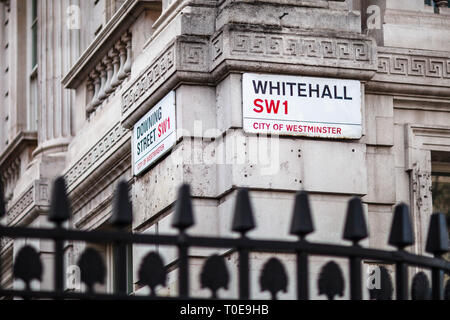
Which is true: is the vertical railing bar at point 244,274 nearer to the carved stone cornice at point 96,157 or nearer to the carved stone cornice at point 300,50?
the carved stone cornice at point 300,50

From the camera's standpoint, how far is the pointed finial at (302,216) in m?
5.90

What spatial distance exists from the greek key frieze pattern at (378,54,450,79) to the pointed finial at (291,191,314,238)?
7.08m

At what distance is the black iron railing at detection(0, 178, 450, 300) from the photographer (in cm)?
561

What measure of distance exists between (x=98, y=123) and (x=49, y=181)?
2.73 m

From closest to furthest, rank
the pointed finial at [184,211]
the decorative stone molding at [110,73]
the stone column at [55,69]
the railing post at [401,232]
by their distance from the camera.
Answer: the pointed finial at [184,211] < the railing post at [401,232] < the decorative stone molding at [110,73] < the stone column at [55,69]

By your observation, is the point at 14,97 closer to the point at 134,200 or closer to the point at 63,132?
the point at 63,132

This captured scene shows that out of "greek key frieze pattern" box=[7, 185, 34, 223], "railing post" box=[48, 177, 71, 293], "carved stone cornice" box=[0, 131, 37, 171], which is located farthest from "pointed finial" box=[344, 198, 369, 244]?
"carved stone cornice" box=[0, 131, 37, 171]

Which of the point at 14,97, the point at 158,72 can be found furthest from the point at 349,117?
the point at 14,97

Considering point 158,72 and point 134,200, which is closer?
point 158,72

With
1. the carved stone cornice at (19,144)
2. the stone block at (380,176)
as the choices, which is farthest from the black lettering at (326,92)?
the carved stone cornice at (19,144)

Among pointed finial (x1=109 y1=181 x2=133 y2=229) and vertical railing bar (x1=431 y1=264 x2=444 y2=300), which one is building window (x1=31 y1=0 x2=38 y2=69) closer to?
vertical railing bar (x1=431 y1=264 x2=444 y2=300)

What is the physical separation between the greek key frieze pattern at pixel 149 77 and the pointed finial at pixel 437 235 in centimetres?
613
